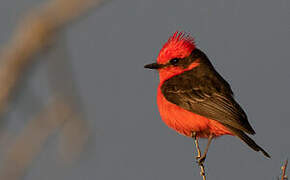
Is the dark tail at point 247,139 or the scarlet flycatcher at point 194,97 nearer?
the dark tail at point 247,139

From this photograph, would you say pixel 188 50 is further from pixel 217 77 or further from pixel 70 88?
pixel 70 88

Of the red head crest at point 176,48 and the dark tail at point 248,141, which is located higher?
the red head crest at point 176,48

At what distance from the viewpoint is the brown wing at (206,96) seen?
467 cm

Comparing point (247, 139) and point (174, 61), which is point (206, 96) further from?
point (247, 139)

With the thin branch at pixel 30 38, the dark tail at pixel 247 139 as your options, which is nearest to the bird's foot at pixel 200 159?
the dark tail at pixel 247 139

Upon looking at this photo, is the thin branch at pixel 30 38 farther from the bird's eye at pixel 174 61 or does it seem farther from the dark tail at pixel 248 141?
the bird's eye at pixel 174 61

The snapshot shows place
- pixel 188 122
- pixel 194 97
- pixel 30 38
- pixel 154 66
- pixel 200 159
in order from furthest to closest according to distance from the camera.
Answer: pixel 154 66 → pixel 194 97 → pixel 188 122 → pixel 200 159 → pixel 30 38

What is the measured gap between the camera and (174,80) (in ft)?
17.4

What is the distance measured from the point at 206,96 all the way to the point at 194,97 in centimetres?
16

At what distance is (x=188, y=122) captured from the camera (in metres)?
4.74

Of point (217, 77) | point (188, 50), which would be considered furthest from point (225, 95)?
point (188, 50)

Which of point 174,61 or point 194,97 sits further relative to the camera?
point 174,61

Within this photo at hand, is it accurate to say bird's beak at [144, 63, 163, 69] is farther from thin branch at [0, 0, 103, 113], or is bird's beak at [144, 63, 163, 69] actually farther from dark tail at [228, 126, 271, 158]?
thin branch at [0, 0, 103, 113]

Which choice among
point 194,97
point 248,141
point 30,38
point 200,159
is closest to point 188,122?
point 194,97
